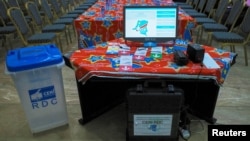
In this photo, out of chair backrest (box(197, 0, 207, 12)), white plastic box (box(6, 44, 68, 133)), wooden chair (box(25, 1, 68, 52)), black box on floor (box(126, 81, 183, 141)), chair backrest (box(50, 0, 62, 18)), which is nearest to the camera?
black box on floor (box(126, 81, 183, 141))

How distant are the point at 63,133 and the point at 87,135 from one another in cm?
21

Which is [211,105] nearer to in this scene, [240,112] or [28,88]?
[240,112]

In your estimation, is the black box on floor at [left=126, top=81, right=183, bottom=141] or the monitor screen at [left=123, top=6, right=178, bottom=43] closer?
the black box on floor at [left=126, top=81, right=183, bottom=141]

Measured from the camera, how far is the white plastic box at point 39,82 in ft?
5.00

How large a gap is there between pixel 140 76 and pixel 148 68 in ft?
0.27

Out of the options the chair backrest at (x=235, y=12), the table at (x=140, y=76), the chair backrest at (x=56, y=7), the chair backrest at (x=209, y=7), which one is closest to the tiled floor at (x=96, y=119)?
the table at (x=140, y=76)

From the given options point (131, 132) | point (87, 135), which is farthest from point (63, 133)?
point (131, 132)

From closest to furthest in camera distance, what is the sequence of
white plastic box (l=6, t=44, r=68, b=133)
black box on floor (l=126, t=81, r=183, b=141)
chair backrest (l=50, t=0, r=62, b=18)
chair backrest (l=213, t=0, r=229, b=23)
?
black box on floor (l=126, t=81, r=183, b=141) < white plastic box (l=6, t=44, r=68, b=133) < chair backrest (l=213, t=0, r=229, b=23) < chair backrest (l=50, t=0, r=62, b=18)

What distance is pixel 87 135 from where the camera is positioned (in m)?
1.81

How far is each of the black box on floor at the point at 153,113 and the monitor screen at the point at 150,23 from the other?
54 cm

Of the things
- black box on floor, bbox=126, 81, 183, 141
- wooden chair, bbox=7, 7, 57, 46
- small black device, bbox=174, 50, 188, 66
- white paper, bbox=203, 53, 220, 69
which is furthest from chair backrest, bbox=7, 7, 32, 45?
white paper, bbox=203, 53, 220, 69

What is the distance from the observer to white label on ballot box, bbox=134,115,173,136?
1.52 metres

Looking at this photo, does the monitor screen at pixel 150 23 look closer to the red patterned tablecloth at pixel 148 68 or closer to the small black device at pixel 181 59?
the red patterned tablecloth at pixel 148 68

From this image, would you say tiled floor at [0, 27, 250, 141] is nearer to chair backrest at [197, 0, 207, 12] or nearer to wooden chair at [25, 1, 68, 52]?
wooden chair at [25, 1, 68, 52]
